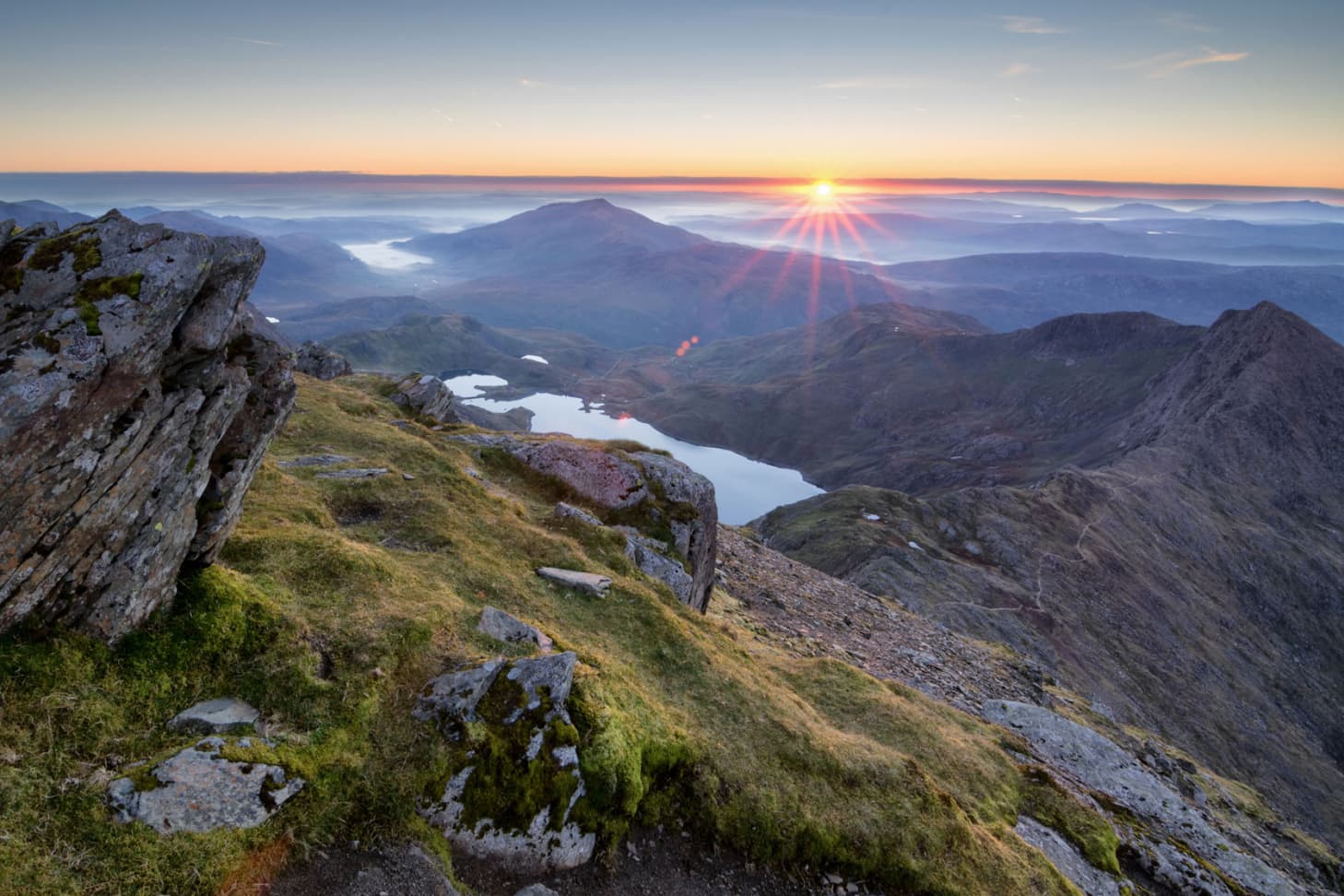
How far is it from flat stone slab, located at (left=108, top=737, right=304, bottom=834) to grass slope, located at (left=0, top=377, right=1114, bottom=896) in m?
0.22

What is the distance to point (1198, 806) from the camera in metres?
35.2

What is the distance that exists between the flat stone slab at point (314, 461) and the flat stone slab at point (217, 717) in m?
16.0

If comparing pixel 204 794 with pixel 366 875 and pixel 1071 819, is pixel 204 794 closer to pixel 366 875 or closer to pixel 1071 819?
pixel 366 875

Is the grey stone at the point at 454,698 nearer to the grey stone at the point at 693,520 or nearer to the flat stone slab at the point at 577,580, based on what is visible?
the flat stone slab at the point at 577,580

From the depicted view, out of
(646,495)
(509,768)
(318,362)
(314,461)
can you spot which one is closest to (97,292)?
(509,768)

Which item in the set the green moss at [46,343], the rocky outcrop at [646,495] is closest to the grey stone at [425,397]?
the rocky outcrop at [646,495]

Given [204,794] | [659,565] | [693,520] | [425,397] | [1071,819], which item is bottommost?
[1071,819]

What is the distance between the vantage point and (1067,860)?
21016mm

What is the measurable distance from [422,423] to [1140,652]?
111 m

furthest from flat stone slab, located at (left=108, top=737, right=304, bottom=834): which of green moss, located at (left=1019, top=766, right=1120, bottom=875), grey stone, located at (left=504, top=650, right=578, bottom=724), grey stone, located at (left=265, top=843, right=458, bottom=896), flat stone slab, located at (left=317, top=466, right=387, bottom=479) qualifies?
green moss, located at (left=1019, top=766, right=1120, bottom=875)

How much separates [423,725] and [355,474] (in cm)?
1603

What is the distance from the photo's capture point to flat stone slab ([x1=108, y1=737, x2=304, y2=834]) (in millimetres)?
10289

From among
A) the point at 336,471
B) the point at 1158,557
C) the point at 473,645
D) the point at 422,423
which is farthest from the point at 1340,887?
the point at 1158,557

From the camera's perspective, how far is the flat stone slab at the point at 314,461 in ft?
88.5
